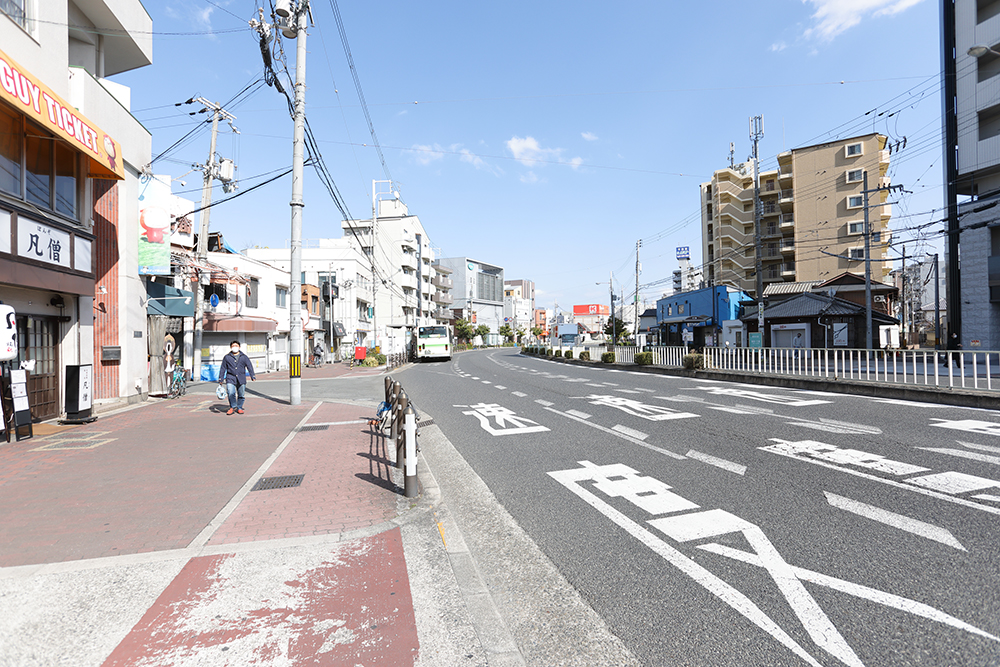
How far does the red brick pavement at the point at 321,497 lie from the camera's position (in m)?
4.68

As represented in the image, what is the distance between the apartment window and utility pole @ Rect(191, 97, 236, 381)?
353 cm

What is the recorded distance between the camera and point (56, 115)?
9242 mm

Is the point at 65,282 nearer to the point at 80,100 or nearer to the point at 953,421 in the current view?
the point at 80,100

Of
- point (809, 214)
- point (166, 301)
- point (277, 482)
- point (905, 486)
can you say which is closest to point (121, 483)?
point (277, 482)

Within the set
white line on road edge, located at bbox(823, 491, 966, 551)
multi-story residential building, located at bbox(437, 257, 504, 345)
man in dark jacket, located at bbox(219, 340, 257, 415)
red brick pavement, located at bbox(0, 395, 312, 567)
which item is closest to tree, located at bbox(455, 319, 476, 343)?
multi-story residential building, located at bbox(437, 257, 504, 345)

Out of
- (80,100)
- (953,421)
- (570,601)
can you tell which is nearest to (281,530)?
(570,601)

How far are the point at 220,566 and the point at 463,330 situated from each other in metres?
91.4

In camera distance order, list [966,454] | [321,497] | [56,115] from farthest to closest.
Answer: [56,115] < [966,454] < [321,497]

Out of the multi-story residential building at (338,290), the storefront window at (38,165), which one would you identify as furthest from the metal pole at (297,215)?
the multi-story residential building at (338,290)

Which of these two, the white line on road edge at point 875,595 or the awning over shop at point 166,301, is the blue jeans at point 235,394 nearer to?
the awning over shop at point 166,301

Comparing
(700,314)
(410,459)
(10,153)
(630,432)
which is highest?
(10,153)

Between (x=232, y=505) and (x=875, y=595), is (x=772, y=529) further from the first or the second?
(x=232, y=505)

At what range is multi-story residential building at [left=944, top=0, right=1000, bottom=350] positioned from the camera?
1057 inches

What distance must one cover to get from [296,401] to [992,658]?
14.2 meters
